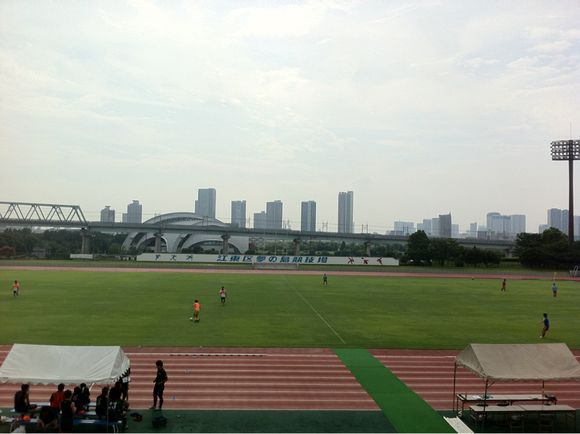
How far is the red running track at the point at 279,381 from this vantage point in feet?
39.6

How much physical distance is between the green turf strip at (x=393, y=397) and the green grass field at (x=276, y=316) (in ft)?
7.57

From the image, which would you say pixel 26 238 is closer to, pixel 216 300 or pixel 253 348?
pixel 216 300

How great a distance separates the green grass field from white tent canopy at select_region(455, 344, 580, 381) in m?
7.28

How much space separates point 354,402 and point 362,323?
433 inches

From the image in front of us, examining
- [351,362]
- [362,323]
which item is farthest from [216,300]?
[351,362]

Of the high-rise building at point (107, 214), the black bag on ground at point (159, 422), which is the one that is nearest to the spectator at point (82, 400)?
the black bag on ground at point (159, 422)

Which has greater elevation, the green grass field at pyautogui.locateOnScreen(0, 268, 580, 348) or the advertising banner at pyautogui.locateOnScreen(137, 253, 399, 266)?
the advertising banner at pyautogui.locateOnScreen(137, 253, 399, 266)

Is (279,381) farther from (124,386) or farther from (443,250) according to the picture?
(443,250)

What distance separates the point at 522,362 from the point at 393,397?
3.37 metres

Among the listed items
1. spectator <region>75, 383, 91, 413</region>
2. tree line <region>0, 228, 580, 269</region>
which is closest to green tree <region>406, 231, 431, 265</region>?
tree line <region>0, 228, 580, 269</region>

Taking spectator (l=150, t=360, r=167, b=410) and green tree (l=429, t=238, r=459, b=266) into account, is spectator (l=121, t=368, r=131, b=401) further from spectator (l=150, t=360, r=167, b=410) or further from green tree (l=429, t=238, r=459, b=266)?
green tree (l=429, t=238, r=459, b=266)

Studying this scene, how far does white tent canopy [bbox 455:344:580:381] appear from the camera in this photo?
34.6 feet

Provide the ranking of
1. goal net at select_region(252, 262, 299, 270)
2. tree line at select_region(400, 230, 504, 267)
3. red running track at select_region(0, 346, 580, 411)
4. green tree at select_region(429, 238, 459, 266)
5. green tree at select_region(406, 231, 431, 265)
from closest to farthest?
red running track at select_region(0, 346, 580, 411) → goal net at select_region(252, 262, 299, 270) → tree line at select_region(400, 230, 504, 267) → green tree at select_region(429, 238, 459, 266) → green tree at select_region(406, 231, 431, 265)

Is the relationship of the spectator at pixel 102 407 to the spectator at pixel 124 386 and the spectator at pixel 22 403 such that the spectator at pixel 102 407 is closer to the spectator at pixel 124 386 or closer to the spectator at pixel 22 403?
the spectator at pixel 124 386
